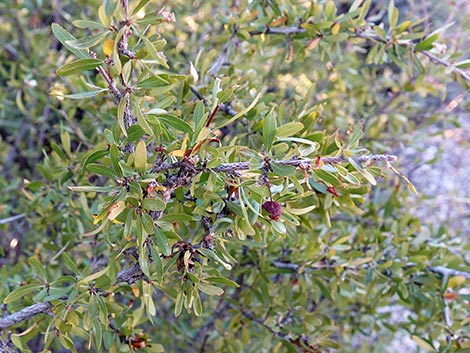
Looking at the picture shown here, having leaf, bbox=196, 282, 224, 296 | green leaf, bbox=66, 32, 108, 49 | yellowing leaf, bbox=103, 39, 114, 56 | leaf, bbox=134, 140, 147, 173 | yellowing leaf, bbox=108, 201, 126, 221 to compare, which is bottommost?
leaf, bbox=196, 282, 224, 296

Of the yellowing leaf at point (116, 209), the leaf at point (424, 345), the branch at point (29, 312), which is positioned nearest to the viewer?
the yellowing leaf at point (116, 209)

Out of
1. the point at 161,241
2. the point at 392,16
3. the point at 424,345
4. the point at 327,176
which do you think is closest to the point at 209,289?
the point at 161,241

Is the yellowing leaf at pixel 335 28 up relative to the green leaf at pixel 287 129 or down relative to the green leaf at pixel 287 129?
down

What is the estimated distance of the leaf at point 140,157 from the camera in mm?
490

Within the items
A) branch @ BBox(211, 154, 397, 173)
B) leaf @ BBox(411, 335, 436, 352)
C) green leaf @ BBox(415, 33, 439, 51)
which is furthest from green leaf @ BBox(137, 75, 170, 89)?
leaf @ BBox(411, 335, 436, 352)

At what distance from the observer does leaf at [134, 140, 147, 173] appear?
0.49 m

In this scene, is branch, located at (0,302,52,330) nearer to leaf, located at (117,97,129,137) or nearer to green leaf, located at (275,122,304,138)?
leaf, located at (117,97,129,137)

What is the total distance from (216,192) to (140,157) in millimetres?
101

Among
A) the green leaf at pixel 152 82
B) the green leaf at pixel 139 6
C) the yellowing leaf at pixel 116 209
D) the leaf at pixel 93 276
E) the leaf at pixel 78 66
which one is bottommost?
the leaf at pixel 93 276

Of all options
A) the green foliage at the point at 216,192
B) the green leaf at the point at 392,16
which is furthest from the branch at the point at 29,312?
the green leaf at the point at 392,16

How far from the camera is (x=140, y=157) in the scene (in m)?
0.50

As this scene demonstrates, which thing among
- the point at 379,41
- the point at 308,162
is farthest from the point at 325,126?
the point at 308,162

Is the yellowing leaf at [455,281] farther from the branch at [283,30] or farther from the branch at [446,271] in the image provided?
the branch at [283,30]

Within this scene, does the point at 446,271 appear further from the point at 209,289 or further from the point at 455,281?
the point at 209,289
